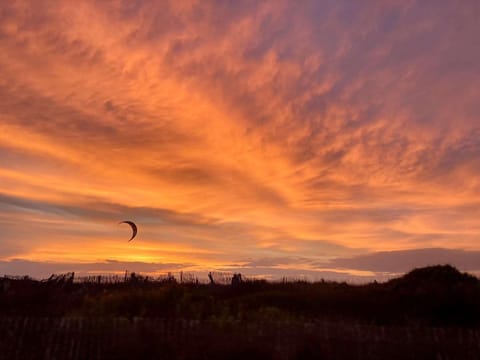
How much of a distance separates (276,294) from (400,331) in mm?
12481

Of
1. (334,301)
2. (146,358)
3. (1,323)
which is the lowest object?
(146,358)

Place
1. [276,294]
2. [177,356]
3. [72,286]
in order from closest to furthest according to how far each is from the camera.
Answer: [177,356] < [276,294] < [72,286]

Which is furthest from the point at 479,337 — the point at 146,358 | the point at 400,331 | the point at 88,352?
the point at 88,352

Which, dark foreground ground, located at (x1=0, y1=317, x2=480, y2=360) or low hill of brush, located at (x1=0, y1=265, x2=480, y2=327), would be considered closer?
dark foreground ground, located at (x1=0, y1=317, x2=480, y2=360)

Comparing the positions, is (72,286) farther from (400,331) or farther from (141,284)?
(400,331)

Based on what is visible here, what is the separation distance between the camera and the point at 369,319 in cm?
2316

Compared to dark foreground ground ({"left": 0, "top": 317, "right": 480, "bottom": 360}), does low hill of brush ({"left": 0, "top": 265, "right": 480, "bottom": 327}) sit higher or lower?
higher

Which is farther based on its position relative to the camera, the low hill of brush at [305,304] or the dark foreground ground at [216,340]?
the low hill of brush at [305,304]

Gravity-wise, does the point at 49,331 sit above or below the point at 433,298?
below

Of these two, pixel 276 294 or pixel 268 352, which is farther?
pixel 276 294

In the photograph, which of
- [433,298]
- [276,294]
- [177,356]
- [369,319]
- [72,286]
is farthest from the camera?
[72,286]

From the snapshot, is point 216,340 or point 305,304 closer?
point 216,340

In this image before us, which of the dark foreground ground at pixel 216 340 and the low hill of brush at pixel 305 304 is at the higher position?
the low hill of brush at pixel 305 304

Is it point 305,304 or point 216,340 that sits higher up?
point 305,304
